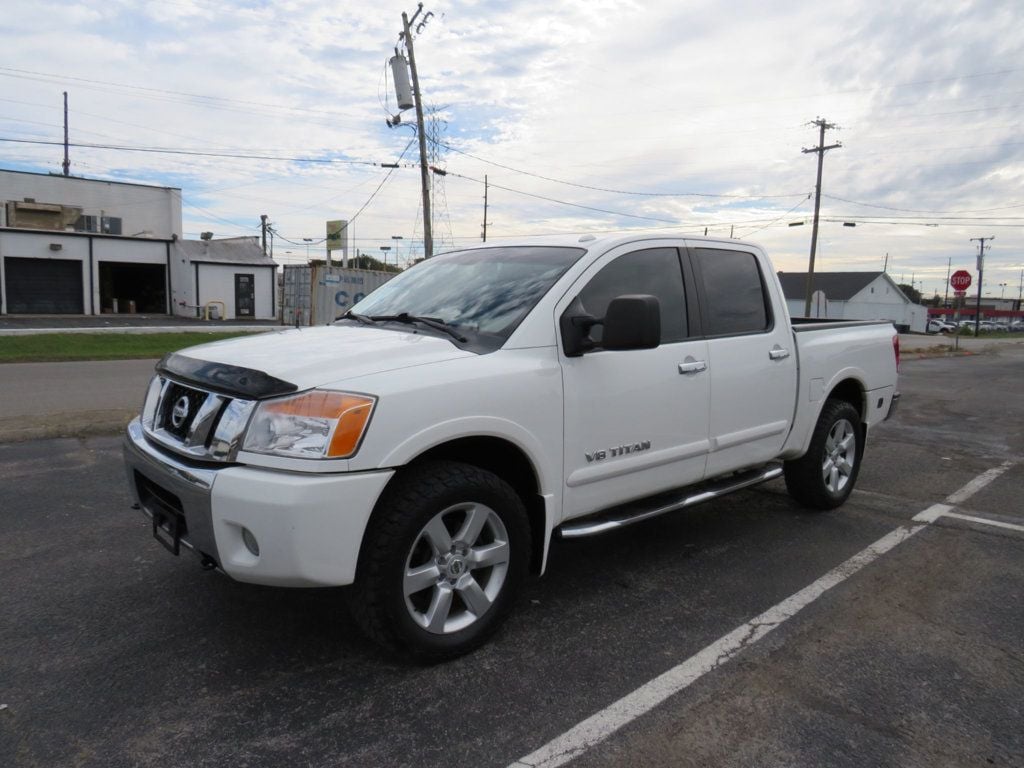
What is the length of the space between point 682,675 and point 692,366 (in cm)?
162

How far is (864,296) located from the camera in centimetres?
7981

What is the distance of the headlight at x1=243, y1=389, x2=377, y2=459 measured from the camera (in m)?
2.70

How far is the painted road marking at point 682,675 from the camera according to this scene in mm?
2543

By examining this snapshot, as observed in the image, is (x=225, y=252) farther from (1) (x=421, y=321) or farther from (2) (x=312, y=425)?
(2) (x=312, y=425)

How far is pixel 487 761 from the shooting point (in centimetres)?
248

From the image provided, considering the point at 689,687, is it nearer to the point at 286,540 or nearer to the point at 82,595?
the point at 286,540

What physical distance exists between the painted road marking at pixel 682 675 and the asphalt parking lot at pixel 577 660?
0.01m

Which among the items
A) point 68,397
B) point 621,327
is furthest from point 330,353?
point 68,397

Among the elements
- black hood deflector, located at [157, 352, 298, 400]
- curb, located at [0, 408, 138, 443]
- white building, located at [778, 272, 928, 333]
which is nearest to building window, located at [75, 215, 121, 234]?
curb, located at [0, 408, 138, 443]

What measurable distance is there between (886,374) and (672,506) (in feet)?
9.56

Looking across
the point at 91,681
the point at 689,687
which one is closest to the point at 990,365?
the point at 689,687

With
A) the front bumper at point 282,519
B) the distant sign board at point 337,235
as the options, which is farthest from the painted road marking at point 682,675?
the distant sign board at point 337,235

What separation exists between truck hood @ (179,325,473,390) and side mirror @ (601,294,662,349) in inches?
26.0

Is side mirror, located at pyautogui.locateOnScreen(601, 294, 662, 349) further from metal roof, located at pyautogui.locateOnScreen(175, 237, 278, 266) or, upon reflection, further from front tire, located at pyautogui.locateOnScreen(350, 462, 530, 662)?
metal roof, located at pyautogui.locateOnScreen(175, 237, 278, 266)
